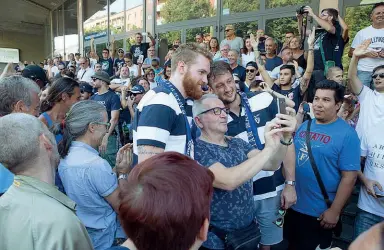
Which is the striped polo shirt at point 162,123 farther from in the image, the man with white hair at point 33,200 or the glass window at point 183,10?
the glass window at point 183,10

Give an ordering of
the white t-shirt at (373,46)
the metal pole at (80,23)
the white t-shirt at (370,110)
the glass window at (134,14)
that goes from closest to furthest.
A: the white t-shirt at (370,110)
the white t-shirt at (373,46)
the glass window at (134,14)
the metal pole at (80,23)

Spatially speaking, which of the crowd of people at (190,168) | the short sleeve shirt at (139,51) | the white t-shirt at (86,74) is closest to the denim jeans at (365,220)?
the crowd of people at (190,168)

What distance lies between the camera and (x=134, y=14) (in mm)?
13578

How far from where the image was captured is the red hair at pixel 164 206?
1027 mm

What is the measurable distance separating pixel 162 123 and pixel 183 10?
10.2 metres

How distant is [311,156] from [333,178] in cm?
25

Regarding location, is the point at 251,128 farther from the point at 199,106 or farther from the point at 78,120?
the point at 78,120

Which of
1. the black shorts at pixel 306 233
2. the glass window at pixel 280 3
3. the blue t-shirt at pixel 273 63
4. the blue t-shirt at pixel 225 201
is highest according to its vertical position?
the glass window at pixel 280 3

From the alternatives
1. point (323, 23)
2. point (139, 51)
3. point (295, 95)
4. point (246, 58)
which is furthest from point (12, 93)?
point (139, 51)

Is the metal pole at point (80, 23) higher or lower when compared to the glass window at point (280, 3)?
higher

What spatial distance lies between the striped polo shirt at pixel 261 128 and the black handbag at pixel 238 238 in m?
0.63

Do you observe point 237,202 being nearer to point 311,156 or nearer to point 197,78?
point 197,78

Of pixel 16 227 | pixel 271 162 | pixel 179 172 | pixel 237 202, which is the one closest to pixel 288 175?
pixel 271 162

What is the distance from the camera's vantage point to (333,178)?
9.15 ft
